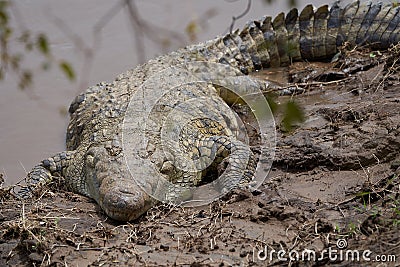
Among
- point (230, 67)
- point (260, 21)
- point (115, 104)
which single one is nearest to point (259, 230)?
point (115, 104)

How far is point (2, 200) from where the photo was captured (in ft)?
16.5

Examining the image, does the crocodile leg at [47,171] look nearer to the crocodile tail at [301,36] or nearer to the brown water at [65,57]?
the brown water at [65,57]

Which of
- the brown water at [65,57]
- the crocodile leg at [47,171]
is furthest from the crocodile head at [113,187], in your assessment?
the brown water at [65,57]

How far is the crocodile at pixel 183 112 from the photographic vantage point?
16.3 ft

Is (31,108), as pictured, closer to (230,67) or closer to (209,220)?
(230,67)

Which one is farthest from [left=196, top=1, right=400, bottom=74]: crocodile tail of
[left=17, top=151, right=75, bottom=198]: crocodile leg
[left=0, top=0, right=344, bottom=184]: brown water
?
[left=17, top=151, right=75, bottom=198]: crocodile leg

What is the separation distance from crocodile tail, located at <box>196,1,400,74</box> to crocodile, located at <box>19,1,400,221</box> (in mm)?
13

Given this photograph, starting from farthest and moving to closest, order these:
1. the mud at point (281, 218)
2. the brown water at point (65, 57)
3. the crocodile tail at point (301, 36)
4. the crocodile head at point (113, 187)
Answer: the crocodile tail at point (301, 36) < the brown water at point (65, 57) < the crocodile head at point (113, 187) < the mud at point (281, 218)

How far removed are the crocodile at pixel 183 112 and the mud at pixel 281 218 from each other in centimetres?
22

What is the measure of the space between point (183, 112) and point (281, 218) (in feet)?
6.72

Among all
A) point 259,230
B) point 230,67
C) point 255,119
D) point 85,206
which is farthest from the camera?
point 230,67

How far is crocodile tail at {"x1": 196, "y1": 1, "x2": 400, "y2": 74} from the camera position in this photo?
24.0 ft

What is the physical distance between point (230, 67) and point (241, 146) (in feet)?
6.71

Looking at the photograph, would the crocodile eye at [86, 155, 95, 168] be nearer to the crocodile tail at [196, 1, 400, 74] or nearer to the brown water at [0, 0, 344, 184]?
the brown water at [0, 0, 344, 184]
